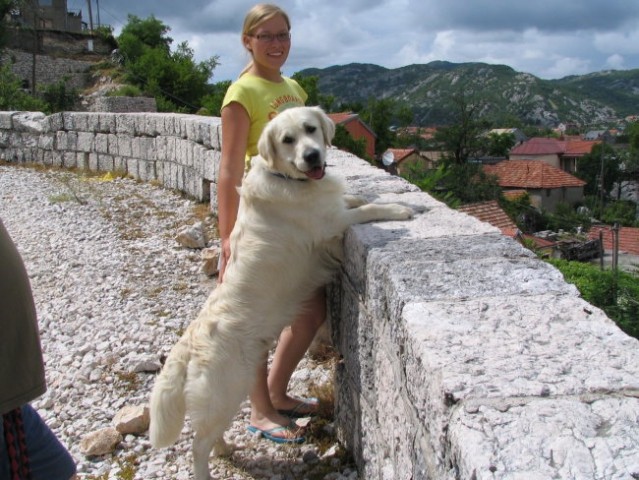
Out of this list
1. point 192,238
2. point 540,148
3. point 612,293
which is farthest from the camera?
point 540,148

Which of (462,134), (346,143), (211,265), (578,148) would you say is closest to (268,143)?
(211,265)

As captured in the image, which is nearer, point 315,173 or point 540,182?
point 315,173

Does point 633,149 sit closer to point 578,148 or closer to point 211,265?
point 578,148

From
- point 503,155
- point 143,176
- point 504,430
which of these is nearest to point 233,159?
point 504,430

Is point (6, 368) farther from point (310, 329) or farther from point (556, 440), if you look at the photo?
point (310, 329)

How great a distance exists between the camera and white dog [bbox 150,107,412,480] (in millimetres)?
2854

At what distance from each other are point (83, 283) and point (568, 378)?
18.5 ft

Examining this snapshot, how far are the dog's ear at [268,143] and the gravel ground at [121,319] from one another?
4.94ft

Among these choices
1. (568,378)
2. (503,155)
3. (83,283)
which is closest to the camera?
(568,378)

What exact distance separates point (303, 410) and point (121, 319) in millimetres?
2316

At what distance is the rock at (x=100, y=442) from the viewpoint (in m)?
3.49

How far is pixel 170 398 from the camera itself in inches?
112

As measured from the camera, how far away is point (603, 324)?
1.73 m

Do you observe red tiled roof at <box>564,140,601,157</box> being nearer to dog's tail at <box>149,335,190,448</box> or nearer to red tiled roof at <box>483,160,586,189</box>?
red tiled roof at <box>483,160,586,189</box>
